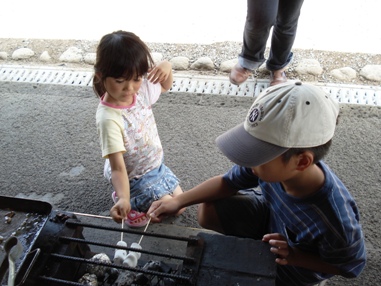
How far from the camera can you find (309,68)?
110 inches

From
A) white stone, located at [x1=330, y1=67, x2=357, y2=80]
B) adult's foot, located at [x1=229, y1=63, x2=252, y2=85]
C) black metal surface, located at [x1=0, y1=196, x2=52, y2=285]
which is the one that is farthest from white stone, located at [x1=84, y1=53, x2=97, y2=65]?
black metal surface, located at [x1=0, y1=196, x2=52, y2=285]

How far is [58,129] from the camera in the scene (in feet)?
8.55

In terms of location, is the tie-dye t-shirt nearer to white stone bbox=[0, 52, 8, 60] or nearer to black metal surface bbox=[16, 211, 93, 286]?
black metal surface bbox=[16, 211, 93, 286]

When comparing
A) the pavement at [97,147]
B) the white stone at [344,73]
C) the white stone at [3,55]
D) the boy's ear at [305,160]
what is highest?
the boy's ear at [305,160]

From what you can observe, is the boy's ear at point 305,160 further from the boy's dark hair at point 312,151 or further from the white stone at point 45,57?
the white stone at point 45,57

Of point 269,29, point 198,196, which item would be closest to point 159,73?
point 198,196

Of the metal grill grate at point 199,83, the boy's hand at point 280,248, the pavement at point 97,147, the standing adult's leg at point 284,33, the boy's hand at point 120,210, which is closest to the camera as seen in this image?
the boy's hand at point 280,248

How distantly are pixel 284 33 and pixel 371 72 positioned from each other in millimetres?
761

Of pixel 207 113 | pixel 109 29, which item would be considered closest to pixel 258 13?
pixel 207 113

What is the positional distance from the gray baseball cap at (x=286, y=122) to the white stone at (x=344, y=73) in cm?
172

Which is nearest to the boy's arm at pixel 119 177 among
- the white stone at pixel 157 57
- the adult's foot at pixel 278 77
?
the adult's foot at pixel 278 77

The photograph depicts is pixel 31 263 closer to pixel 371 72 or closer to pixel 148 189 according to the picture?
pixel 148 189

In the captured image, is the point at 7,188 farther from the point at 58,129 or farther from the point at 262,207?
the point at 262,207

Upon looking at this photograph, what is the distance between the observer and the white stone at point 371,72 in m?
2.68
